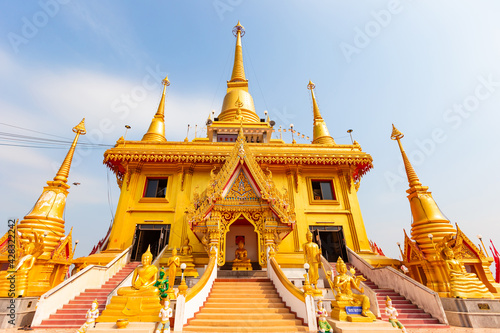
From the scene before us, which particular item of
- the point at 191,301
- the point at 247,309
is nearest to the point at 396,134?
the point at 247,309

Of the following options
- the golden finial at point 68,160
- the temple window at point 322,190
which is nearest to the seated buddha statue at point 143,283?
the golden finial at point 68,160

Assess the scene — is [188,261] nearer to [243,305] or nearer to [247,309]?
[243,305]

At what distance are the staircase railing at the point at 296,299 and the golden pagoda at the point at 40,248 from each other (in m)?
7.86

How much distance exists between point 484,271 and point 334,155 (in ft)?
25.1

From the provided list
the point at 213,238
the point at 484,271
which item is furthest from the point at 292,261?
the point at 484,271

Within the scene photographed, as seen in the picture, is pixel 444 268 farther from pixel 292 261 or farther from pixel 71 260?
pixel 71 260

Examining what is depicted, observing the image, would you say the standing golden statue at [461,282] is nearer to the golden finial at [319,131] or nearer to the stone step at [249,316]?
the stone step at [249,316]

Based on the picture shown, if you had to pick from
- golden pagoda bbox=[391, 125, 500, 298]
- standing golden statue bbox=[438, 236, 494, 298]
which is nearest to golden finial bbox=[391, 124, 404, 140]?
golden pagoda bbox=[391, 125, 500, 298]

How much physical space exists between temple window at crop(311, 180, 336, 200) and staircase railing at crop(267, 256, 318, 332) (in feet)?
21.8

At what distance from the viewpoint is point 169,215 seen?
12.5 metres

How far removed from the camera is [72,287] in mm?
7828

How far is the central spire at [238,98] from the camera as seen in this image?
19719 mm

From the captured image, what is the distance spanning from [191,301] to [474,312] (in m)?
8.24

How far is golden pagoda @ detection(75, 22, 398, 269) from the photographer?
32.4ft
